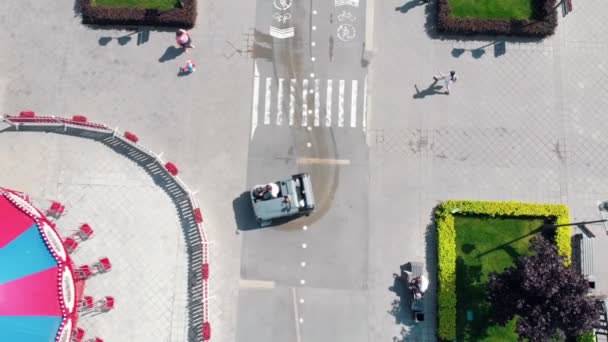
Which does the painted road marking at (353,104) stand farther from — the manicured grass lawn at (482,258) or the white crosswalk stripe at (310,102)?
the manicured grass lawn at (482,258)

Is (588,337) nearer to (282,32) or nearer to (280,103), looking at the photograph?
(280,103)

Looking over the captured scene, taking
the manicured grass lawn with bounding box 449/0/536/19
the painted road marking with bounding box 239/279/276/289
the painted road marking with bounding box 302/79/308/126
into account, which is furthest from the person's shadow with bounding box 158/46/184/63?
the manicured grass lawn with bounding box 449/0/536/19

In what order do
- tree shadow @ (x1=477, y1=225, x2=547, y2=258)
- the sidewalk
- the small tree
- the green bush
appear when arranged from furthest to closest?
the sidewalk → tree shadow @ (x1=477, y1=225, x2=547, y2=258) → the green bush → the small tree

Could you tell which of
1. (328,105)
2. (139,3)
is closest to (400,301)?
(328,105)

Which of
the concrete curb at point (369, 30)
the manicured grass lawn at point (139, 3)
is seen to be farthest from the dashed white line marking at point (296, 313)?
the manicured grass lawn at point (139, 3)

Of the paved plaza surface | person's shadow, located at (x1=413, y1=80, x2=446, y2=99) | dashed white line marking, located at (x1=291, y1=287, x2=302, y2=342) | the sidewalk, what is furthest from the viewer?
person's shadow, located at (x1=413, y1=80, x2=446, y2=99)

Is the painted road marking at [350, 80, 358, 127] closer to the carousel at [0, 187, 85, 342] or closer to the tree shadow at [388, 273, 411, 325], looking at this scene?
the tree shadow at [388, 273, 411, 325]

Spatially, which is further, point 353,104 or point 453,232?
point 353,104
